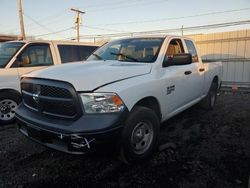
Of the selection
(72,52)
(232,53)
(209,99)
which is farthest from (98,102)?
(232,53)

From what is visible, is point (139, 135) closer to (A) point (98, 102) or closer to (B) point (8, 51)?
(A) point (98, 102)

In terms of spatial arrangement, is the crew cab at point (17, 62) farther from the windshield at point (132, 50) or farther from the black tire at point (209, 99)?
the black tire at point (209, 99)

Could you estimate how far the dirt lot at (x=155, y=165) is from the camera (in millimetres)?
2875

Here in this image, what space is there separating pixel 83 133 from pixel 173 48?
8.91 ft

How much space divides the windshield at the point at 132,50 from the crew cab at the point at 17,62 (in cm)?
197

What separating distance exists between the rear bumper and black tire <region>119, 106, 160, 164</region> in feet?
0.55

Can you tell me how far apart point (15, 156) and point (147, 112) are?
2277 millimetres

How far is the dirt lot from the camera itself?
Result: 2.88 meters

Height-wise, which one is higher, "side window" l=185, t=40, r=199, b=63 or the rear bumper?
"side window" l=185, t=40, r=199, b=63

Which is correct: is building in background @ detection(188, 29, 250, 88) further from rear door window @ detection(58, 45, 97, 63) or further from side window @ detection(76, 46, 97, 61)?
rear door window @ detection(58, 45, 97, 63)

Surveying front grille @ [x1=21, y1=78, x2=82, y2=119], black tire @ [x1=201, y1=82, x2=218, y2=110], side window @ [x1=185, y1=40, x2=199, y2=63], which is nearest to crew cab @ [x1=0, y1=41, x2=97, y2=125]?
front grille @ [x1=21, y1=78, x2=82, y2=119]

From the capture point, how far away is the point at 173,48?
4.41 metres

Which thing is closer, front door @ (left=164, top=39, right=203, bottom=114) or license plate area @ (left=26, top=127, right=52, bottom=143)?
license plate area @ (left=26, top=127, right=52, bottom=143)

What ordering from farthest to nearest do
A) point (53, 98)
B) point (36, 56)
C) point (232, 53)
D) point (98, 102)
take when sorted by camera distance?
point (232, 53) → point (36, 56) → point (53, 98) → point (98, 102)
